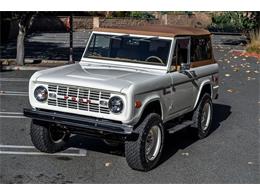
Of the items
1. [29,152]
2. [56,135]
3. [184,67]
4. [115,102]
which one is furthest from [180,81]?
[29,152]

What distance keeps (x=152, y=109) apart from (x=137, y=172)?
1024 millimetres

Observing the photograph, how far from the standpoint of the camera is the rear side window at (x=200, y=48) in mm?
8609

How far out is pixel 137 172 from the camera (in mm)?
6715

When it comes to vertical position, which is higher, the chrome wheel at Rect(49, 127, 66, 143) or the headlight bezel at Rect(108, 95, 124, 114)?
the headlight bezel at Rect(108, 95, 124, 114)

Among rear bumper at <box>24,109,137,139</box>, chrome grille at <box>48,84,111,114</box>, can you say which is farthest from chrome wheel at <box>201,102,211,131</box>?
chrome grille at <box>48,84,111,114</box>

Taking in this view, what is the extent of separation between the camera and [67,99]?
22.2ft

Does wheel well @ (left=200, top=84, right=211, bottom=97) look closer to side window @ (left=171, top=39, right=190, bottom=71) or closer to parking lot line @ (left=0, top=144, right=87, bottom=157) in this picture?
side window @ (left=171, top=39, right=190, bottom=71)

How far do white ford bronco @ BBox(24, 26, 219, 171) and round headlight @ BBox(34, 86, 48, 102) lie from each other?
15 millimetres

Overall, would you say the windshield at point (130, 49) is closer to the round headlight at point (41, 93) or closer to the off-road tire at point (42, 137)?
the round headlight at point (41, 93)

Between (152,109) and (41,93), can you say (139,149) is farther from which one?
(41,93)

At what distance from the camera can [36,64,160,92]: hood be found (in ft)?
21.5

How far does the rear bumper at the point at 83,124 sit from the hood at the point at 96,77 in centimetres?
46

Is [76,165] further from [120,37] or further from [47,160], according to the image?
[120,37]

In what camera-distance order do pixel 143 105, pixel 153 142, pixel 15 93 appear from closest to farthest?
pixel 143 105, pixel 153 142, pixel 15 93
